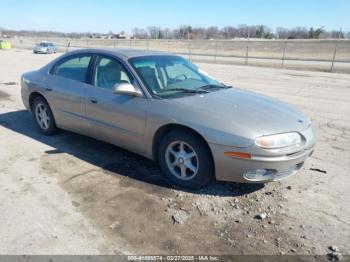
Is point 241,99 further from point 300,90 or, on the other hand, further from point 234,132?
point 300,90

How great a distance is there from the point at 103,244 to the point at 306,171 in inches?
115

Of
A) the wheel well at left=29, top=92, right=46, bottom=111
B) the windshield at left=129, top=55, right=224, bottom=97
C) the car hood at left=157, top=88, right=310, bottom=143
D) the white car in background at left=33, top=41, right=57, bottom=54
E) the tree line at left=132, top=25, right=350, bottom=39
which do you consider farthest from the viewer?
the tree line at left=132, top=25, right=350, bottom=39

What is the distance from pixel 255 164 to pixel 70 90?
10.0 ft

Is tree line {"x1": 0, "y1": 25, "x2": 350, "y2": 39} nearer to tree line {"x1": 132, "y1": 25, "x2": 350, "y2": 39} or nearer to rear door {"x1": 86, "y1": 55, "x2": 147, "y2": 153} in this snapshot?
tree line {"x1": 132, "y1": 25, "x2": 350, "y2": 39}

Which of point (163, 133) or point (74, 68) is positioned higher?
point (74, 68)

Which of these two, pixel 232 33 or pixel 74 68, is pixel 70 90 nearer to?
pixel 74 68

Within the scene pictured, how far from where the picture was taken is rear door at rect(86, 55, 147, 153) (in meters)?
4.23

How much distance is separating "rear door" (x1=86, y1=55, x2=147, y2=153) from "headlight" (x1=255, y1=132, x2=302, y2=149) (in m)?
1.48

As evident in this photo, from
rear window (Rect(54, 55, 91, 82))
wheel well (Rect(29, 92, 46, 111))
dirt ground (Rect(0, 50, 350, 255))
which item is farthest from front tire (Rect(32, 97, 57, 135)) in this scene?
rear window (Rect(54, 55, 91, 82))

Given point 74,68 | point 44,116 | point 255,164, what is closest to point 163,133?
point 255,164

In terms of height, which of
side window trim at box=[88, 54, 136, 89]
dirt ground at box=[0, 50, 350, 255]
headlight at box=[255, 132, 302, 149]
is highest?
side window trim at box=[88, 54, 136, 89]

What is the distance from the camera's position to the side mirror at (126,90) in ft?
13.6

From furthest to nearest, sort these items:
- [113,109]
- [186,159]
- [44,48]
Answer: [44,48] < [113,109] < [186,159]

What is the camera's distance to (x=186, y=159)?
3.88 m
